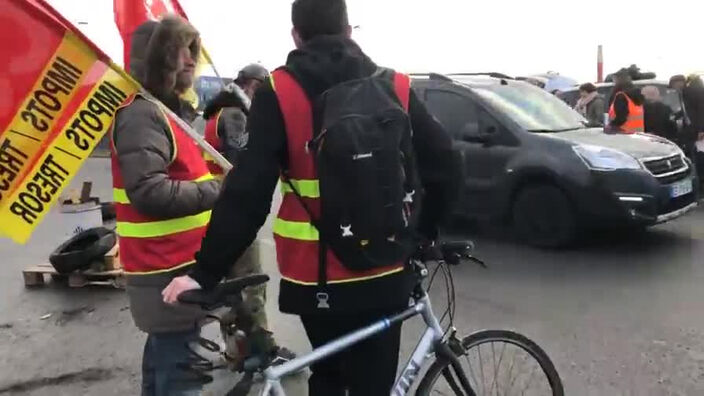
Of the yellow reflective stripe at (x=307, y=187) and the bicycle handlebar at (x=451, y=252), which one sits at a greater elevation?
the yellow reflective stripe at (x=307, y=187)

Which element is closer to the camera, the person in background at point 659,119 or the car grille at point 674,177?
the car grille at point 674,177

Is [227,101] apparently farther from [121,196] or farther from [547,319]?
[547,319]

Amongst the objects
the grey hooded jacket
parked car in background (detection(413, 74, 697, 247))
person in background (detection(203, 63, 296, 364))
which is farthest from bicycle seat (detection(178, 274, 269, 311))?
parked car in background (detection(413, 74, 697, 247))

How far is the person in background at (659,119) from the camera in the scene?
436 inches

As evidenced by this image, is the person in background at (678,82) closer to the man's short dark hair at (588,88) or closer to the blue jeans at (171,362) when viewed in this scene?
the man's short dark hair at (588,88)

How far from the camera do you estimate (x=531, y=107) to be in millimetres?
8711

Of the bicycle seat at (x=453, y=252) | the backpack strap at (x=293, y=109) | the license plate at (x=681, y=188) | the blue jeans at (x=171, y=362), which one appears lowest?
the license plate at (x=681, y=188)

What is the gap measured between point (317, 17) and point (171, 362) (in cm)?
151

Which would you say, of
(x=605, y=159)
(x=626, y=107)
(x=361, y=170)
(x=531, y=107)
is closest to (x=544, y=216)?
(x=605, y=159)

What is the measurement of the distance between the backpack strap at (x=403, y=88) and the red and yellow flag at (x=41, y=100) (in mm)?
1105

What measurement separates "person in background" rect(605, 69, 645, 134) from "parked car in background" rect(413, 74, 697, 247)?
5.86ft

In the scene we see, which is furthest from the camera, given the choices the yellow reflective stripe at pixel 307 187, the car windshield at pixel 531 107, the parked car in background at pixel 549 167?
the car windshield at pixel 531 107

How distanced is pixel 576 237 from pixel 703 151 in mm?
3914

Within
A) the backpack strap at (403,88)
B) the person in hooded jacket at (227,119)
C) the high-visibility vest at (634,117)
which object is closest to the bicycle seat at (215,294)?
the backpack strap at (403,88)
